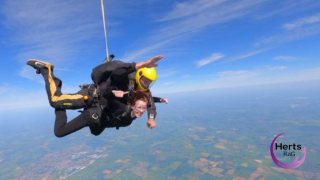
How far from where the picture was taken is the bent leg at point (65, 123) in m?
3.95

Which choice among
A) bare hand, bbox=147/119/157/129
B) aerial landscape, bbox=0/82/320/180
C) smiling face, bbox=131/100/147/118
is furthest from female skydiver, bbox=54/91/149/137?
aerial landscape, bbox=0/82/320/180

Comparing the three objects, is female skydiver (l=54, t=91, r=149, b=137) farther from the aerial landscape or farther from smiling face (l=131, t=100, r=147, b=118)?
the aerial landscape

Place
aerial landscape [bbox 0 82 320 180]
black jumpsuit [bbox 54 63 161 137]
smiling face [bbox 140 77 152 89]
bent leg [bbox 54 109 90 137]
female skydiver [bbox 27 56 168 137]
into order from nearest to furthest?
black jumpsuit [bbox 54 63 161 137]
smiling face [bbox 140 77 152 89]
female skydiver [bbox 27 56 168 137]
bent leg [bbox 54 109 90 137]
aerial landscape [bbox 0 82 320 180]

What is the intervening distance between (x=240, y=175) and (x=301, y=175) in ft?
51.6

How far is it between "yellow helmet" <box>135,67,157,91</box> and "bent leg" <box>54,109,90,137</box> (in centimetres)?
135

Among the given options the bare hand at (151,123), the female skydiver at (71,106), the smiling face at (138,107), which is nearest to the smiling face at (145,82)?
the smiling face at (138,107)

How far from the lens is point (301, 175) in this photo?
47.9 meters

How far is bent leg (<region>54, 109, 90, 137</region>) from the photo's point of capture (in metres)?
3.95

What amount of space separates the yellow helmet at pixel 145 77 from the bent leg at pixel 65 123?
1.35 metres

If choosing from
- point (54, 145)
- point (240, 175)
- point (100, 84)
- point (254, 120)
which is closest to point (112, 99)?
point (100, 84)

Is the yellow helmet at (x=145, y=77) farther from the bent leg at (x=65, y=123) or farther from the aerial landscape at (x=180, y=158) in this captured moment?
the aerial landscape at (x=180, y=158)

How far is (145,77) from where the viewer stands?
3.36 metres

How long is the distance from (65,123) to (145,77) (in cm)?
208

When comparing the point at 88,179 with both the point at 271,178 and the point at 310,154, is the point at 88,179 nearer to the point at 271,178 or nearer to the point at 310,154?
the point at 271,178
